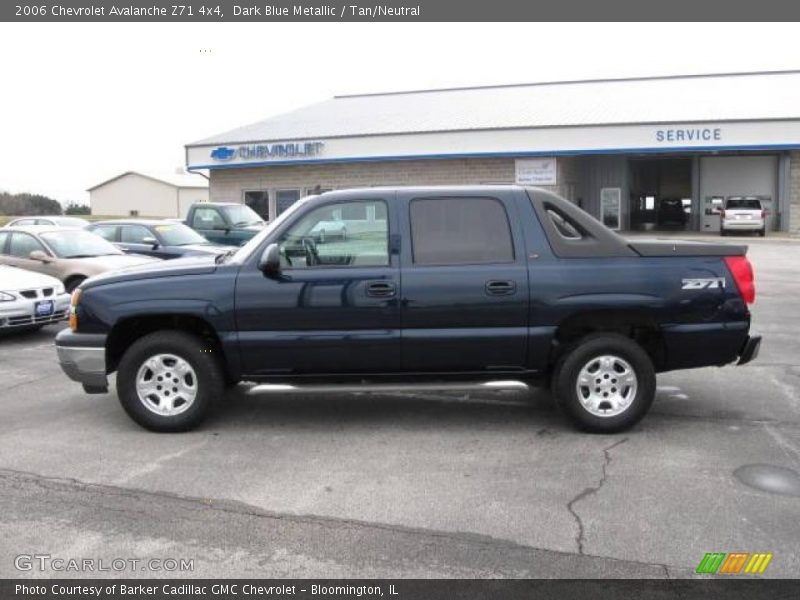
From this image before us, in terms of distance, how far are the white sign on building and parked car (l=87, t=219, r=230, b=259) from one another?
2080 cm

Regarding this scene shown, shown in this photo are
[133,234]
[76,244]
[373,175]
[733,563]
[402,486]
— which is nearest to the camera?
[733,563]

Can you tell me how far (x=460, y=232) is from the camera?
599 cm

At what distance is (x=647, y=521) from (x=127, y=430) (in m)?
3.95

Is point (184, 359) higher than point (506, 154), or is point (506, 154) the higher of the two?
point (506, 154)

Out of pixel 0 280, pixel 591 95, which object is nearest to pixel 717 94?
pixel 591 95

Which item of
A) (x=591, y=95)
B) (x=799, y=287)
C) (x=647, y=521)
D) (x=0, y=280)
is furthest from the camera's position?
(x=591, y=95)

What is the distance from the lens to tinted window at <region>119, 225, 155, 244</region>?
15.6m

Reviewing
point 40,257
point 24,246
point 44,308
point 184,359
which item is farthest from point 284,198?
point 184,359

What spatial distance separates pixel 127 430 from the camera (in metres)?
6.23

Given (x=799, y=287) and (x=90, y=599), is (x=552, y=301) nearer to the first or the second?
(x=90, y=599)

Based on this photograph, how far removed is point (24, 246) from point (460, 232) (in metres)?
9.41

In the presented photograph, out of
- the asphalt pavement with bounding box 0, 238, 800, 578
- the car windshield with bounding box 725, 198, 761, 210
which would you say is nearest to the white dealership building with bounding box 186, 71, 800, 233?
the car windshield with bounding box 725, 198, 761, 210

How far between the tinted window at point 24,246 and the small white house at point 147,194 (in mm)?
63834

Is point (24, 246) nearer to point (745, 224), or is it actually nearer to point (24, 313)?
point (24, 313)
